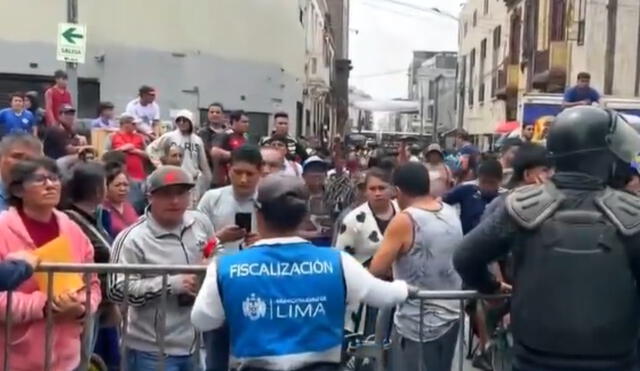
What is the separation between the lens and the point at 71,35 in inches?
504

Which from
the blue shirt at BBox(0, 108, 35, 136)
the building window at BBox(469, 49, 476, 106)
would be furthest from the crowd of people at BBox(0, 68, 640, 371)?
the building window at BBox(469, 49, 476, 106)

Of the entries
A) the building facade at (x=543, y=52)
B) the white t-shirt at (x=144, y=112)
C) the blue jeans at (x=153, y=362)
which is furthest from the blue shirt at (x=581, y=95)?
the blue jeans at (x=153, y=362)

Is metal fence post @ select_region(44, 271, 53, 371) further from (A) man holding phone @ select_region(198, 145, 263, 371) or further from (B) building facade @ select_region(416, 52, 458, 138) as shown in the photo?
(B) building facade @ select_region(416, 52, 458, 138)

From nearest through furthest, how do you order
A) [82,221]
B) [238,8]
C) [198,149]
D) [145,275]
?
[145,275] → [82,221] → [198,149] → [238,8]

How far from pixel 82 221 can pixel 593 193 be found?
9.52 ft

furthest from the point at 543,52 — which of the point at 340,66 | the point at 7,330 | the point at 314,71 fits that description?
the point at 340,66

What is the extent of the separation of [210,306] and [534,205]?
4.34 feet

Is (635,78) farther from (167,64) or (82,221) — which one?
(82,221)

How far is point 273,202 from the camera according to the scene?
143 inches

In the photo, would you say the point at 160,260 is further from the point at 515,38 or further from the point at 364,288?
the point at 515,38

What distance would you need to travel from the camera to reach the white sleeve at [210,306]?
3.57 m

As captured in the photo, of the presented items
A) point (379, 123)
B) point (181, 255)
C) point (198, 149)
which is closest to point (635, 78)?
point (198, 149)

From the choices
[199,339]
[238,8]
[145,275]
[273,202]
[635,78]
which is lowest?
[199,339]

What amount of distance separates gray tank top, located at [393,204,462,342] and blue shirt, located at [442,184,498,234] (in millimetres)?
2548
